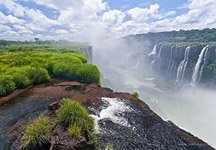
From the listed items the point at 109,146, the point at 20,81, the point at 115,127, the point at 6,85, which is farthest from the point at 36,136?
the point at 20,81

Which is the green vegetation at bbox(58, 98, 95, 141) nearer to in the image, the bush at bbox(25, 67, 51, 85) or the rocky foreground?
the rocky foreground

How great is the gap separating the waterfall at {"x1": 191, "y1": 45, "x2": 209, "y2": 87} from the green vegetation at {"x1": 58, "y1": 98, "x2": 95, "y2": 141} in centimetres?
9452

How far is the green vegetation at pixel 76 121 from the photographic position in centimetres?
1829

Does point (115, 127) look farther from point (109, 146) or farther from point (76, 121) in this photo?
point (76, 121)

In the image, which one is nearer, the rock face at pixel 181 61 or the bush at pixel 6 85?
the bush at pixel 6 85

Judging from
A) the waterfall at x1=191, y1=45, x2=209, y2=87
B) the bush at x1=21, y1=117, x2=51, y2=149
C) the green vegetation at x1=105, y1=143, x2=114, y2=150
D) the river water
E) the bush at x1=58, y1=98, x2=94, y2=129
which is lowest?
the river water

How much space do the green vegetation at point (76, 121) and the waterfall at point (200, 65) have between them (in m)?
94.5

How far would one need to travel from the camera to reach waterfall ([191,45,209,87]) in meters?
107

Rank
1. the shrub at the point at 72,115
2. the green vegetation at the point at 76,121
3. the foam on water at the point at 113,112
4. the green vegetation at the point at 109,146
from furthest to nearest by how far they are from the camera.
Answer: the foam on water at the point at 113,112 → the shrub at the point at 72,115 → the green vegetation at the point at 109,146 → the green vegetation at the point at 76,121

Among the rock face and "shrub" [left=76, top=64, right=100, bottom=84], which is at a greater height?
"shrub" [left=76, top=64, right=100, bottom=84]

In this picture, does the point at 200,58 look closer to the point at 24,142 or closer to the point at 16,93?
the point at 16,93

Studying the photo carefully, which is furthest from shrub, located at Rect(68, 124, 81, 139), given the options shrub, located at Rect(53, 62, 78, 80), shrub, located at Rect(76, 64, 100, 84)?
shrub, located at Rect(53, 62, 78, 80)

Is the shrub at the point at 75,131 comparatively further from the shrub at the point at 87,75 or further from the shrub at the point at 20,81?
the shrub at the point at 87,75

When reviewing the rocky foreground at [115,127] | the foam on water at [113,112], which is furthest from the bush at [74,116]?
the foam on water at [113,112]
